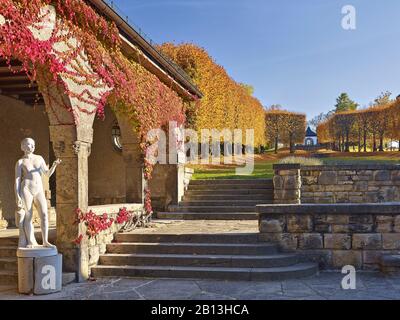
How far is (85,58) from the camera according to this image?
6.81 meters

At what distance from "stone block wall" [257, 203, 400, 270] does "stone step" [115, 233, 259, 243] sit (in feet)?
1.59

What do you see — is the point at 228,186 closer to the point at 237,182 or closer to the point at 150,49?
the point at 237,182

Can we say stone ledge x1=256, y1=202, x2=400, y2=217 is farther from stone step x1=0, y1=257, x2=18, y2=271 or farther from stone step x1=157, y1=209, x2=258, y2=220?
stone step x1=0, y1=257, x2=18, y2=271

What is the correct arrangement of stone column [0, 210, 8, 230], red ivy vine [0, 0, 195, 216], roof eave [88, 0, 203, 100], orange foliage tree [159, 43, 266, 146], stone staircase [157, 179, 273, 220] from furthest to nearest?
orange foliage tree [159, 43, 266, 146] < stone staircase [157, 179, 273, 220] < stone column [0, 210, 8, 230] < roof eave [88, 0, 203, 100] < red ivy vine [0, 0, 195, 216]

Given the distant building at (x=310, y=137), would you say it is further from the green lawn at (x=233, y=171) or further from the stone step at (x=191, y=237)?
the stone step at (x=191, y=237)

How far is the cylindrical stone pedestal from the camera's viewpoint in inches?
219

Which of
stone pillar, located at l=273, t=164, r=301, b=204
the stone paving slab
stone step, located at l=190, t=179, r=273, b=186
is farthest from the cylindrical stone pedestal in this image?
stone step, located at l=190, t=179, r=273, b=186

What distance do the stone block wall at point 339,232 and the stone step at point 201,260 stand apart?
0.40 meters

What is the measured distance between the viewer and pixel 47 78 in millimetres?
6102

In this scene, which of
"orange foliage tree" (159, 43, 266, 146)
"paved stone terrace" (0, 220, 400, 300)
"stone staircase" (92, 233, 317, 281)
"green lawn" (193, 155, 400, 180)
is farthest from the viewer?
"orange foliage tree" (159, 43, 266, 146)

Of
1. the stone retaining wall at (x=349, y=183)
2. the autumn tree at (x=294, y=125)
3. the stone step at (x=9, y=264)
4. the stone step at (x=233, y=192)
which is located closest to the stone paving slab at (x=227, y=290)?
the stone step at (x=9, y=264)

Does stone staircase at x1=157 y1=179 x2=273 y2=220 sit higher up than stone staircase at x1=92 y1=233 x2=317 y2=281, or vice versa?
stone staircase at x1=157 y1=179 x2=273 y2=220

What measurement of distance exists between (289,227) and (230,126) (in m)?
17.9
